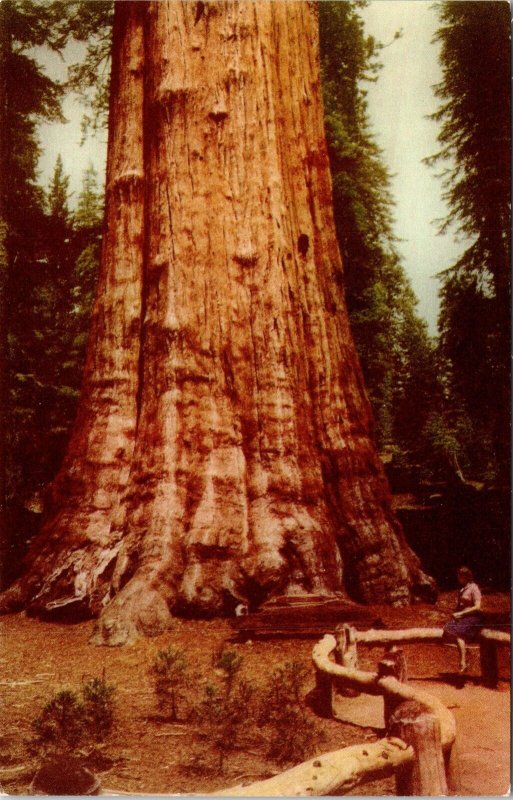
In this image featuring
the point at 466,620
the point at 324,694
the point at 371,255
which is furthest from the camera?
the point at 371,255

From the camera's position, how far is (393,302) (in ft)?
15.3

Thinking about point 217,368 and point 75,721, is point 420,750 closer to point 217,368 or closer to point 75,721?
point 75,721

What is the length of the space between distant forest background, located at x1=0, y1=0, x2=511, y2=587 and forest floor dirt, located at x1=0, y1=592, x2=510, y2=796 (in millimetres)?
546

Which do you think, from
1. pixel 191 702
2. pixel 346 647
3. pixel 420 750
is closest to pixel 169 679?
pixel 191 702

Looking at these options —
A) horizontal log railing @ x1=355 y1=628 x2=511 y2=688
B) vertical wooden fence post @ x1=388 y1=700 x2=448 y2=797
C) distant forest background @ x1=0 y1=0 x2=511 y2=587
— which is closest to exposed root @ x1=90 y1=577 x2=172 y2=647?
distant forest background @ x1=0 y1=0 x2=511 y2=587

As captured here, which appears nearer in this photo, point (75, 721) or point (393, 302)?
point (75, 721)

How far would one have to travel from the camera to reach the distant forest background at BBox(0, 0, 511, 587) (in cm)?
416

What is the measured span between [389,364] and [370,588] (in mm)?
1443

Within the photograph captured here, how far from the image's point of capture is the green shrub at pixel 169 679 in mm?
3330

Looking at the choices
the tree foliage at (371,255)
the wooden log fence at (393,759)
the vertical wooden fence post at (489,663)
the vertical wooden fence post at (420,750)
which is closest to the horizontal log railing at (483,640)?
the vertical wooden fence post at (489,663)

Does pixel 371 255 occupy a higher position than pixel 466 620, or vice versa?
pixel 371 255

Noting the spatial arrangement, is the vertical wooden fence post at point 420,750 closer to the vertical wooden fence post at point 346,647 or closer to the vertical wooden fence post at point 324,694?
the vertical wooden fence post at point 324,694

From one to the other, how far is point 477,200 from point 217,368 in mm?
1860

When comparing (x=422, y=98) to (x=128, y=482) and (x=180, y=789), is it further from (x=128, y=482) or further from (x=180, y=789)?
(x=180, y=789)
